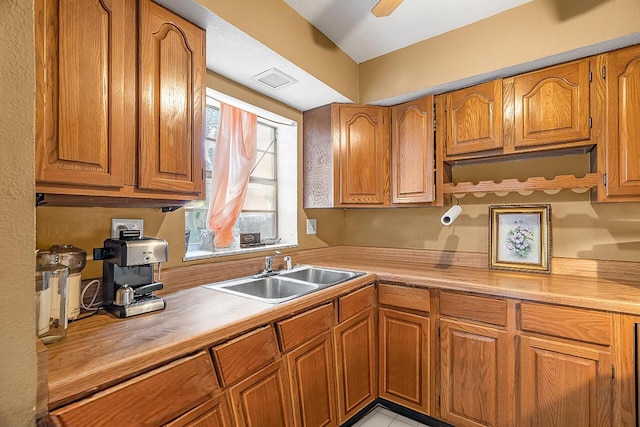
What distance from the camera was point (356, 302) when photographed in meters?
1.89

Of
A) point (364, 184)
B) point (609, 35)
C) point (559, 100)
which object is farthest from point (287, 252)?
point (609, 35)

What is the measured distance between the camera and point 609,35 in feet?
5.26

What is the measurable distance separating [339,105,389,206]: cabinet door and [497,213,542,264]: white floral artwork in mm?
841

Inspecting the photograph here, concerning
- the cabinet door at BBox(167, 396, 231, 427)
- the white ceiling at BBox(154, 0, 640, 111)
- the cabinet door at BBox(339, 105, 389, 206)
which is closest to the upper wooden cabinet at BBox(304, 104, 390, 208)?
the cabinet door at BBox(339, 105, 389, 206)

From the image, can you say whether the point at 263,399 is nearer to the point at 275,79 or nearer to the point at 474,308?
the point at 474,308

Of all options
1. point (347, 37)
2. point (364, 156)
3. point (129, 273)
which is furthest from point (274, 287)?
point (347, 37)

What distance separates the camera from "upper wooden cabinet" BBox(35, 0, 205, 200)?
0.99m

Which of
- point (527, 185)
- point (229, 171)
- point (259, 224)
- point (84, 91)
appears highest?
point (84, 91)

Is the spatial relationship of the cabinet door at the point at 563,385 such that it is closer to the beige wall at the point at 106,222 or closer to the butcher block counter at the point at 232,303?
the butcher block counter at the point at 232,303

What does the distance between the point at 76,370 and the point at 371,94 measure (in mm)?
2366

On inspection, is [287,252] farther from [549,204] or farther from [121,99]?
[549,204]

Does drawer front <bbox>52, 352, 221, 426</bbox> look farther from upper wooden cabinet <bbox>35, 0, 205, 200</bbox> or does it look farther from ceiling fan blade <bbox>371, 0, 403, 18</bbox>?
ceiling fan blade <bbox>371, 0, 403, 18</bbox>

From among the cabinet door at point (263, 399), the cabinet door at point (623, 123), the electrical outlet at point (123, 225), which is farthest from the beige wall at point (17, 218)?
the cabinet door at point (623, 123)

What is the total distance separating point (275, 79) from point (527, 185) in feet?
5.71
